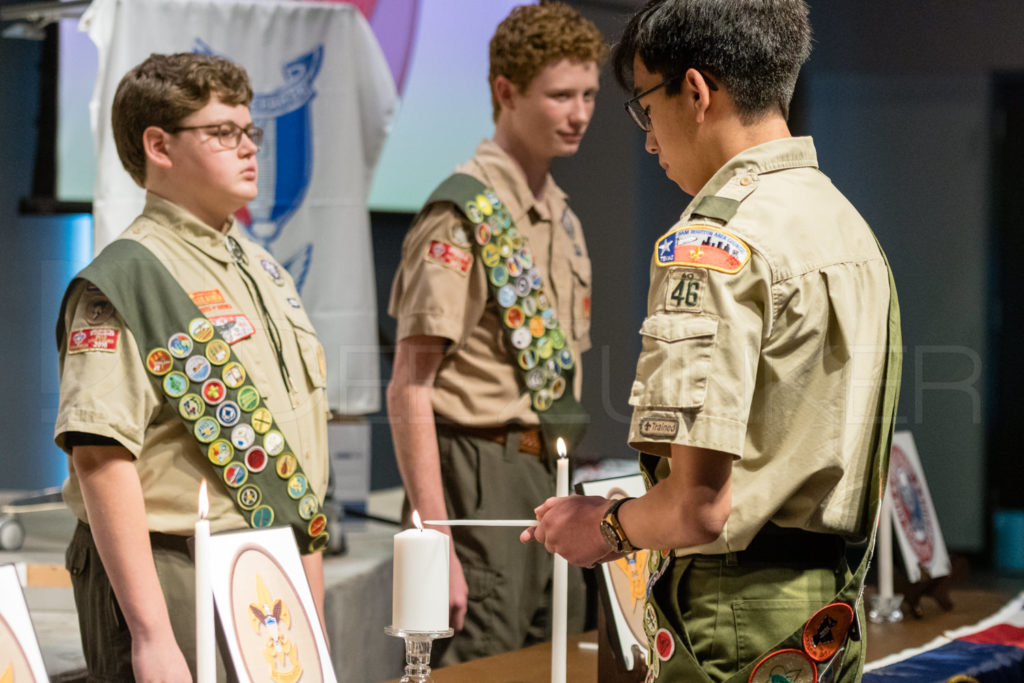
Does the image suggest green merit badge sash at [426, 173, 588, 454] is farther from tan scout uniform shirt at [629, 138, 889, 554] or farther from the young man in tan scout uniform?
tan scout uniform shirt at [629, 138, 889, 554]

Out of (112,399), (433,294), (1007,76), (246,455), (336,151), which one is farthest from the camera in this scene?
(1007,76)

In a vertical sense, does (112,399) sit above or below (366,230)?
below

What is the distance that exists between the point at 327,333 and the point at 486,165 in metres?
0.83

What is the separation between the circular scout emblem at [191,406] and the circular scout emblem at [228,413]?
0.08ft

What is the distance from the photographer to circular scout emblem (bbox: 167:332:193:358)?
5.22 feet

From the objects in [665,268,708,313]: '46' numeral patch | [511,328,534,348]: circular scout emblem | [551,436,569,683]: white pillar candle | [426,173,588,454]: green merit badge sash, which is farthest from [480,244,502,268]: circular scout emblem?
[665,268,708,313]: '46' numeral patch

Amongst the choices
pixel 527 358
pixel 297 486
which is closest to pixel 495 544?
pixel 527 358

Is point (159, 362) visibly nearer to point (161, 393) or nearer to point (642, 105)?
point (161, 393)

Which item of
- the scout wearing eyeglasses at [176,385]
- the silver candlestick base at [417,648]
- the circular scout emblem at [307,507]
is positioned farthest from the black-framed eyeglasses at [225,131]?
the silver candlestick base at [417,648]

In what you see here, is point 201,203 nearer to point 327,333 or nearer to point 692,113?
point 692,113

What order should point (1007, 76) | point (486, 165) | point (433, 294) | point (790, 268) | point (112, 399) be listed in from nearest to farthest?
point (790, 268) → point (112, 399) → point (433, 294) → point (486, 165) → point (1007, 76)

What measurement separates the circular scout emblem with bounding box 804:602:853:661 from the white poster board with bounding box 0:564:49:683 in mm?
791

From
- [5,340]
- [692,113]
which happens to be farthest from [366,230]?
[692,113]

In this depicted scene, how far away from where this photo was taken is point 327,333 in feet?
9.53
